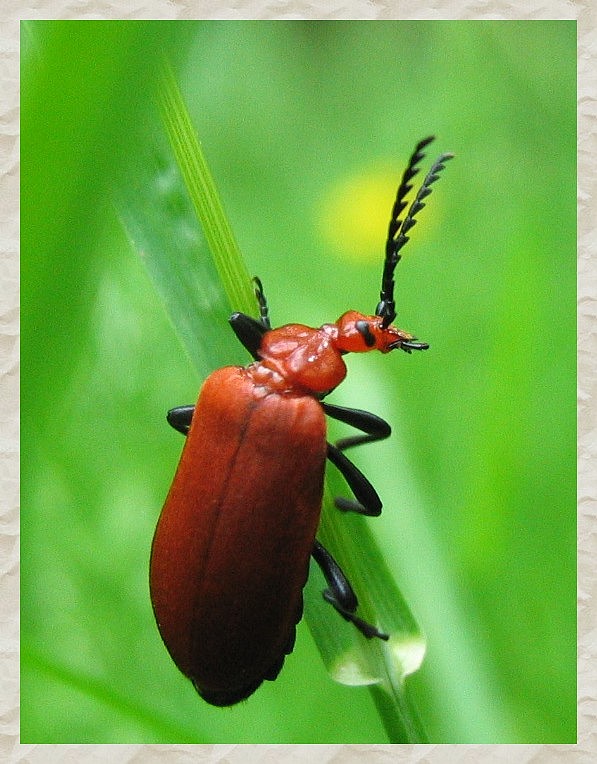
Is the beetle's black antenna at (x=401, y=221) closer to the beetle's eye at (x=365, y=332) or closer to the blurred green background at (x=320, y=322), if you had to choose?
the beetle's eye at (x=365, y=332)

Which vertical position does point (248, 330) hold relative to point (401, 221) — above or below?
below

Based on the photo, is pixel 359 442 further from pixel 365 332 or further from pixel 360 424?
pixel 365 332

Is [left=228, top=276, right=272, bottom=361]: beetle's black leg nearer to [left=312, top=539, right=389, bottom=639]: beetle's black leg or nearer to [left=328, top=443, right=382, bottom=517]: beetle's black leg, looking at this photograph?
[left=328, top=443, right=382, bottom=517]: beetle's black leg

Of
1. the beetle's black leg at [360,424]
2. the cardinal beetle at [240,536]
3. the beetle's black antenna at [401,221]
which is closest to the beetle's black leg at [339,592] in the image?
the cardinal beetle at [240,536]

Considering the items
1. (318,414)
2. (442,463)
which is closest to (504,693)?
(442,463)

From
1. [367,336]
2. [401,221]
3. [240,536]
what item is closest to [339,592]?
[240,536]

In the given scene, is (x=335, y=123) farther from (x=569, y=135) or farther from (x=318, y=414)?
(x=318, y=414)
